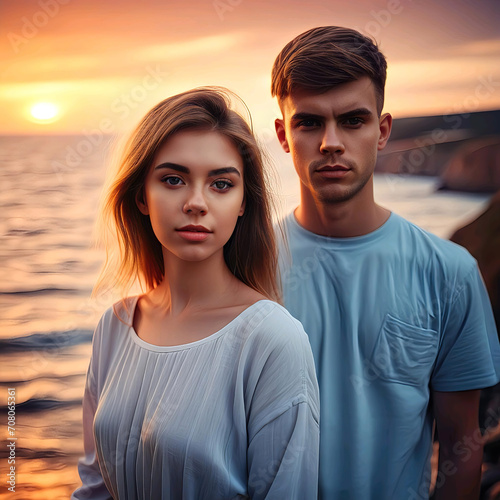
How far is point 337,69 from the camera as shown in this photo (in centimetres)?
131

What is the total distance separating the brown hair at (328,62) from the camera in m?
1.31

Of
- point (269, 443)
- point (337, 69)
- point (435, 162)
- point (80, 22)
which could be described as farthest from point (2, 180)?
point (435, 162)

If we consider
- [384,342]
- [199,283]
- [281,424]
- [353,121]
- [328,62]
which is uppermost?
[328,62]

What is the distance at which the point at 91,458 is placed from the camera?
1346 mm

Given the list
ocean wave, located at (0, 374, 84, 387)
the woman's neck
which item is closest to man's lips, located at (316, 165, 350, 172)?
the woman's neck

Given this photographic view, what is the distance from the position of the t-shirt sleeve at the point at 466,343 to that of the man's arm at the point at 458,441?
48 millimetres

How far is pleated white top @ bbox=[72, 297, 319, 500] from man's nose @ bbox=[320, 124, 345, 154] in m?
0.40

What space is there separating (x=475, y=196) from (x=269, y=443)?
126 centimetres

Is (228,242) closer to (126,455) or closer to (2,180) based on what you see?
(126,455)

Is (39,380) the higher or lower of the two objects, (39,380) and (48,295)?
the lower

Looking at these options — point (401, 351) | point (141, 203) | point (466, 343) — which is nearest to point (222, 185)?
point (141, 203)

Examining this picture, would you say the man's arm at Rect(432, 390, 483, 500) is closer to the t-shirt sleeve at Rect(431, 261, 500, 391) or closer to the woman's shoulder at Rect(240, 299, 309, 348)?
the t-shirt sleeve at Rect(431, 261, 500, 391)

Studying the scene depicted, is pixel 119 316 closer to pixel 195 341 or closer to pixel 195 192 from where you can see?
pixel 195 341

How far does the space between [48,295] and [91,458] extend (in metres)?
0.61
